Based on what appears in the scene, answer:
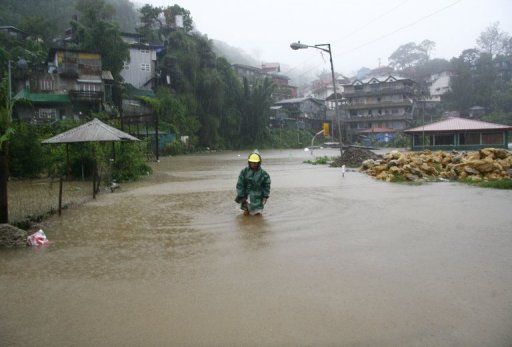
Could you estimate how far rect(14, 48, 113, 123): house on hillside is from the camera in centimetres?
4334

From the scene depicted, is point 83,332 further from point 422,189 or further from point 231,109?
point 231,109

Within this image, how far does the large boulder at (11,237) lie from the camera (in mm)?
7426

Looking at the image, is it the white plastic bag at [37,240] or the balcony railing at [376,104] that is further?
the balcony railing at [376,104]

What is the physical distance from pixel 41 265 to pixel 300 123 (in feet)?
219

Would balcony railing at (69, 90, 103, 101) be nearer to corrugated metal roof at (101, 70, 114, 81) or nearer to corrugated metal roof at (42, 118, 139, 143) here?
corrugated metal roof at (101, 70, 114, 81)

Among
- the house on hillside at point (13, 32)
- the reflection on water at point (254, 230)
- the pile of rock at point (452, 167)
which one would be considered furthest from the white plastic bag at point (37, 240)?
the house on hillside at point (13, 32)

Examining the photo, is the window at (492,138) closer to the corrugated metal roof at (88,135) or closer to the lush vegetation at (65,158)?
the lush vegetation at (65,158)

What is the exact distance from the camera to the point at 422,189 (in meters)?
14.5

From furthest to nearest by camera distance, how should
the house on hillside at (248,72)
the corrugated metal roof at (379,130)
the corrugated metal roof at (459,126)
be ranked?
1. the house on hillside at (248,72)
2. the corrugated metal roof at (379,130)
3. the corrugated metal roof at (459,126)

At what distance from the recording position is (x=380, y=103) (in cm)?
6519

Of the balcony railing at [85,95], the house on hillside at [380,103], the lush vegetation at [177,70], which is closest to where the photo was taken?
the balcony railing at [85,95]

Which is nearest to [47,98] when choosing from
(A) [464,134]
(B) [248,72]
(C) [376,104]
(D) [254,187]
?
(D) [254,187]

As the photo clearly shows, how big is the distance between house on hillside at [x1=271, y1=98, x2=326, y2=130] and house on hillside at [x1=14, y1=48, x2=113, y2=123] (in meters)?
31.5

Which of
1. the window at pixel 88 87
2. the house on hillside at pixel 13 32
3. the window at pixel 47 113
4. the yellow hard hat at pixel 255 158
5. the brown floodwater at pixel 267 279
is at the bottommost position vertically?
the brown floodwater at pixel 267 279
